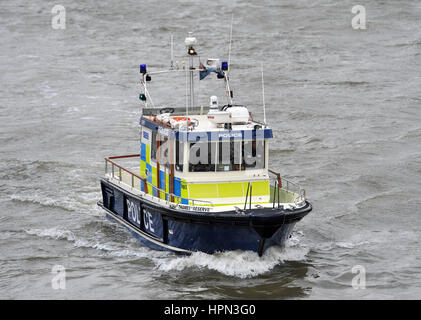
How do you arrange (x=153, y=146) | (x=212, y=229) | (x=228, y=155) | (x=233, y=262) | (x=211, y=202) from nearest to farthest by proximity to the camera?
(x=212, y=229) < (x=233, y=262) < (x=211, y=202) < (x=228, y=155) < (x=153, y=146)

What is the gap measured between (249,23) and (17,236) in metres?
25.1

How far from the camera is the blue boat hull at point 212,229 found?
46.7 ft

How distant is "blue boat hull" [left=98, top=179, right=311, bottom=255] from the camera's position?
1423 centimetres

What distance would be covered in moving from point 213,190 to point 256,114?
45.0 feet

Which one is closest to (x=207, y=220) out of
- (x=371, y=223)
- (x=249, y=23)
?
(x=371, y=223)

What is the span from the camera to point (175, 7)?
144 feet

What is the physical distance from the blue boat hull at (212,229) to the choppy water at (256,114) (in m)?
0.27

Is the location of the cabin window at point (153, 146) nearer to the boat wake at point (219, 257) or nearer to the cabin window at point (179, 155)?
the cabin window at point (179, 155)

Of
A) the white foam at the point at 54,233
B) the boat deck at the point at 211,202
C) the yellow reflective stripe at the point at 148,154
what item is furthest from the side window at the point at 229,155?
the white foam at the point at 54,233

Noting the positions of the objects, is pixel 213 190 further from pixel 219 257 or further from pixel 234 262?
pixel 234 262

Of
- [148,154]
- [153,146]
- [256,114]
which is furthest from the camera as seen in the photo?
[256,114]

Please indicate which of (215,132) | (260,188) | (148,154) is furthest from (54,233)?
(260,188)

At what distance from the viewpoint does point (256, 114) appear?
93.9ft
